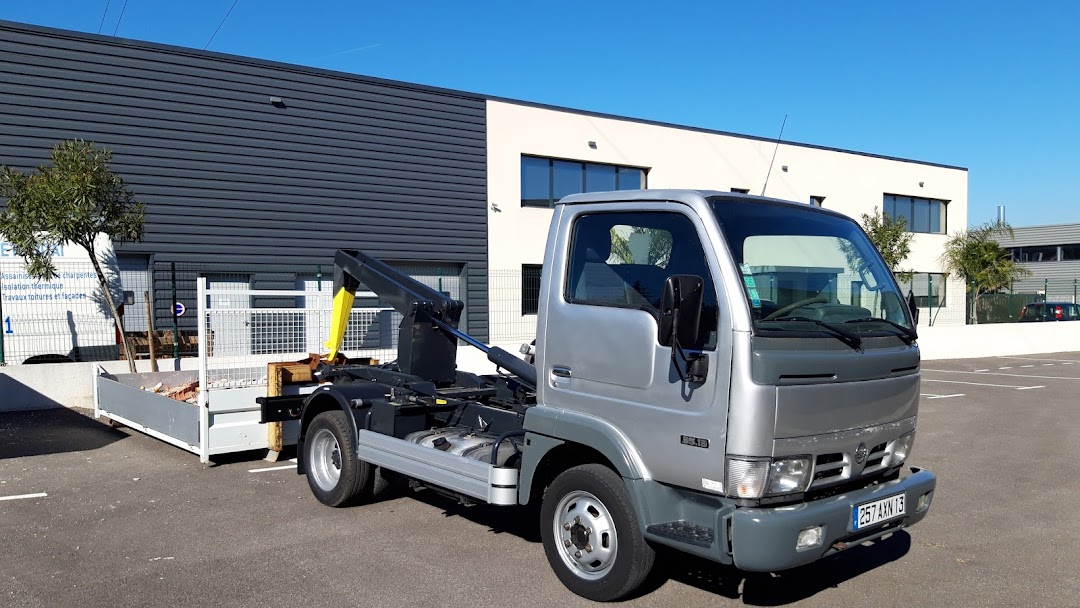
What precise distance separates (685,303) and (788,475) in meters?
1.02

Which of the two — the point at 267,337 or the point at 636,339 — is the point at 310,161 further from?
the point at 636,339

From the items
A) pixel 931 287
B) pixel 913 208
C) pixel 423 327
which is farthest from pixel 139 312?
pixel 913 208

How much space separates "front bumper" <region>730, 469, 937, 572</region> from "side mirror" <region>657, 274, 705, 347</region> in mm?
907

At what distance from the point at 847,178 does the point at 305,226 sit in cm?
1968

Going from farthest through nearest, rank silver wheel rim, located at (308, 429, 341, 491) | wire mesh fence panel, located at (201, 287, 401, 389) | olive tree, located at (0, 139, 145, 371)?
olive tree, located at (0, 139, 145, 371) < wire mesh fence panel, located at (201, 287, 401, 389) < silver wheel rim, located at (308, 429, 341, 491)

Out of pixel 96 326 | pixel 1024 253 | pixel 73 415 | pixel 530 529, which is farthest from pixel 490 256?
pixel 1024 253

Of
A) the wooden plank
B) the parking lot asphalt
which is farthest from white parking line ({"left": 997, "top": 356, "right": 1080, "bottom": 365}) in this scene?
the wooden plank

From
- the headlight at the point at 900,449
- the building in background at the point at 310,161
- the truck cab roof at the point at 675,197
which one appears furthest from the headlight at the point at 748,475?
the building in background at the point at 310,161

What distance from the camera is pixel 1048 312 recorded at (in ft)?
103

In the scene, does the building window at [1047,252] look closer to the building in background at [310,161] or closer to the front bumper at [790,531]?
the building in background at [310,161]

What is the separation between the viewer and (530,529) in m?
6.17

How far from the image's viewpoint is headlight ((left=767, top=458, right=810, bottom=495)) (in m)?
4.10

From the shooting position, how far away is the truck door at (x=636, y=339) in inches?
165

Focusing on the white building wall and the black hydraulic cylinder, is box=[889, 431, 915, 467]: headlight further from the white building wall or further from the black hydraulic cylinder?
the white building wall
